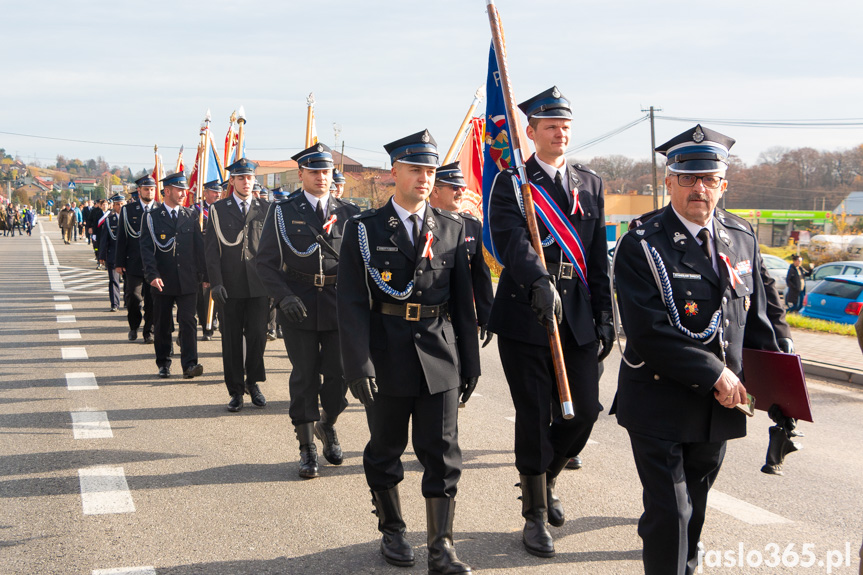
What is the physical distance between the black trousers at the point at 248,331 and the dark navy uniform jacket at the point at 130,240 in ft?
14.7

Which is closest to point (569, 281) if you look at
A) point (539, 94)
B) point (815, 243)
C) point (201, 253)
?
point (539, 94)

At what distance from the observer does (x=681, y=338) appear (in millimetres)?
3287

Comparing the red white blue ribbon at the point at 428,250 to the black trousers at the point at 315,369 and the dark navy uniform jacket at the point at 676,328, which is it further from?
the black trousers at the point at 315,369

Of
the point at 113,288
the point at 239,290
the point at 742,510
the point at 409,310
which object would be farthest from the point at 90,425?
the point at 113,288

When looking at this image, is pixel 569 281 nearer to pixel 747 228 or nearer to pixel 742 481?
pixel 747 228

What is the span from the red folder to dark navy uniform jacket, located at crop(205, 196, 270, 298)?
492 centimetres

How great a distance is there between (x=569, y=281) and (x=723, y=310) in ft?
3.99

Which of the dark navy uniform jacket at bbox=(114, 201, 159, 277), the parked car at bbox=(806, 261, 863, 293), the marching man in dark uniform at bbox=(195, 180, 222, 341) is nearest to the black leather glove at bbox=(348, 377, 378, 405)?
the marching man in dark uniform at bbox=(195, 180, 222, 341)

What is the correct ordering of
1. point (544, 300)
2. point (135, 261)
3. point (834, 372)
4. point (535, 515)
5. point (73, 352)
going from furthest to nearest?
1. point (135, 261)
2. point (73, 352)
3. point (834, 372)
4. point (535, 515)
5. point (544, 300)

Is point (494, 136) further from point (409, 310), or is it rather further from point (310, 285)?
point (310, 285)

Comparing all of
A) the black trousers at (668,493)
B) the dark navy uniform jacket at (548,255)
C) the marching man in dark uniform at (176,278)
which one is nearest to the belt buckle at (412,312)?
the dark navy uniform jacket at (548,255)

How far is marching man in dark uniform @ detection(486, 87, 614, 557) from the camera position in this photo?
4391mm

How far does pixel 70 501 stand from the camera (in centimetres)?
508

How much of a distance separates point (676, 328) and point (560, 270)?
1.23 meters
